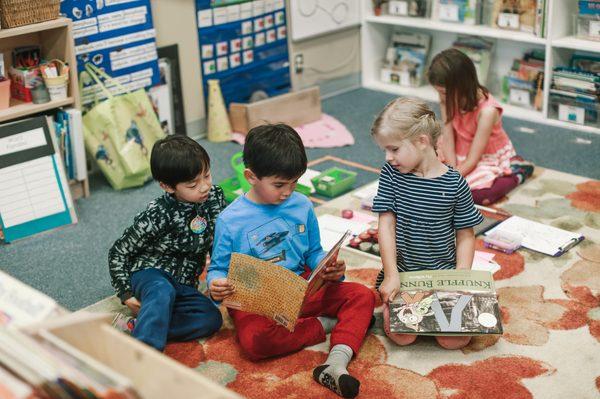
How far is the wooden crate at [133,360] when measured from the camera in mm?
1067

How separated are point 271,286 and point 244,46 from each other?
93.8 inches

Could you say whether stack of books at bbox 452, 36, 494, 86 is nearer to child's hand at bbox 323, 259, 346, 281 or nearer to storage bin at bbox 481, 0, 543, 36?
storage bin at bbox 481, 0, 543, 36

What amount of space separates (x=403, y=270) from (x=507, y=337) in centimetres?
35

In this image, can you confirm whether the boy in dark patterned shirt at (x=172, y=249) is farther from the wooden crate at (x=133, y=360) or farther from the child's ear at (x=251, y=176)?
the wooden crate at (x=133, y=360)

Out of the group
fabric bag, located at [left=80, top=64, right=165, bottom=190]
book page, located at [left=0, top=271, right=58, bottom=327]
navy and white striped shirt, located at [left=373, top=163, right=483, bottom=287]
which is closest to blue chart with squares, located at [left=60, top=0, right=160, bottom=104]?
fabric bag, located at [left=80, top=64, right=165, bottom=190]

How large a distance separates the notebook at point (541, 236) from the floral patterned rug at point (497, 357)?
69 mm

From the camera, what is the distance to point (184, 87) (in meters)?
3.89

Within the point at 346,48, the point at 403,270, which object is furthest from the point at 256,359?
the point at 346,48

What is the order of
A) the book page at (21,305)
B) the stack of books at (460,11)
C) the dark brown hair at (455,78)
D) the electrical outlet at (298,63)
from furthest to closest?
the electrical outlet at (298,63) < the stack of books at (460,11) < the dark brown hair at (455,78) < the book page at (21,305)

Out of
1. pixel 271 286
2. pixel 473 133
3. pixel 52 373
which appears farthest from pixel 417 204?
pixel 52 373

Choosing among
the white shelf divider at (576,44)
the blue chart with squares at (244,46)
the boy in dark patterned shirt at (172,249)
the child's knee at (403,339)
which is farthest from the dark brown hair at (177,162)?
the white shelf divider at (576,44)

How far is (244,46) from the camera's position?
13.4 ft

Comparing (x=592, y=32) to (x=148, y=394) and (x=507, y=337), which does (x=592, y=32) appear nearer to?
(x=507, y=337)

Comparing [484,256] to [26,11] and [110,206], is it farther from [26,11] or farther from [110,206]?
[26,11]
